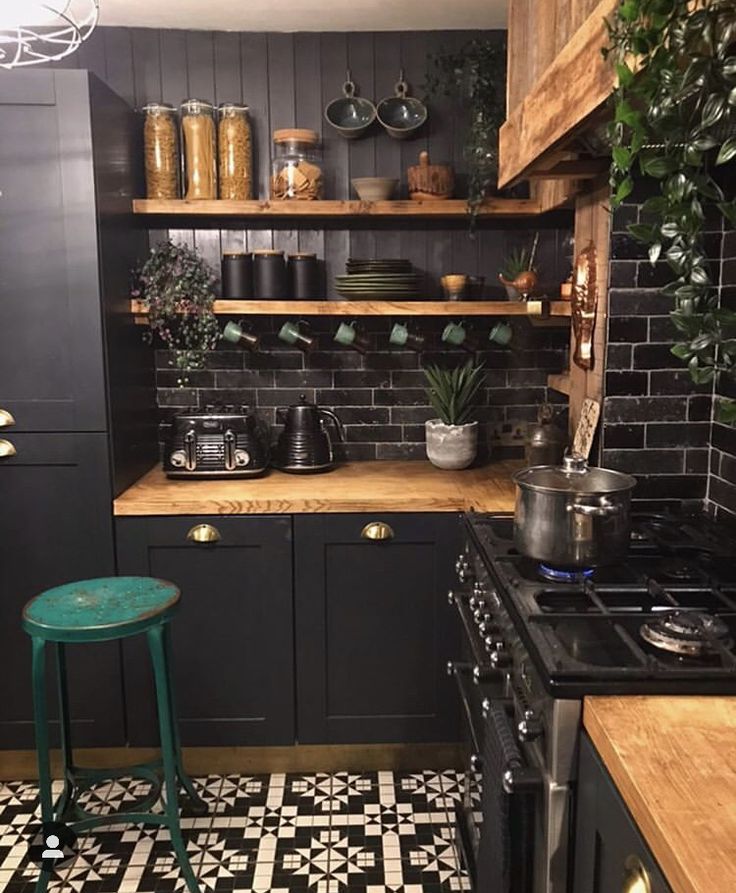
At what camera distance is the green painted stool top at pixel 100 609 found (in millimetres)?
2078

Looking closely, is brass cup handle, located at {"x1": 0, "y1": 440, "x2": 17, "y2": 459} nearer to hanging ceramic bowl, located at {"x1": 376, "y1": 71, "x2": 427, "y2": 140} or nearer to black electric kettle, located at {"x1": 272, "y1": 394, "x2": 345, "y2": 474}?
black electric kettle, located at {"x1": 272, "y1": 394, "x2": 345, "y2": 474}

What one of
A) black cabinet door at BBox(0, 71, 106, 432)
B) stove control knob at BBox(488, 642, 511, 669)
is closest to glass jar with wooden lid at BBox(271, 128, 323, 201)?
black cabinet door at BBox(0, 71, 106, 432)

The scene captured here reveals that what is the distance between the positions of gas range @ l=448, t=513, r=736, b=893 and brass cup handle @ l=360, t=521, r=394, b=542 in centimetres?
56

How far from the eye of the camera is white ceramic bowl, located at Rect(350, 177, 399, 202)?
9.55 ft

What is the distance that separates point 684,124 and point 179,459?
6.98 feet

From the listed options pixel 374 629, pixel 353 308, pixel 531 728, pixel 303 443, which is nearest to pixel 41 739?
pixel 374 629

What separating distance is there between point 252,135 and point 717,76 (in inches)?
89.0

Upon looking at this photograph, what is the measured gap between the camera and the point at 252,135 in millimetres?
3068

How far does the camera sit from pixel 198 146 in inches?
115

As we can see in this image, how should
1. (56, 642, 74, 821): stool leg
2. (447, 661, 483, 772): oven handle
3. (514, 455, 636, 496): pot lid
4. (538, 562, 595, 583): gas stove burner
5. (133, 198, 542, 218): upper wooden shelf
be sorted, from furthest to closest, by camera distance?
(133, 198, 542, 218): upper wooden shelf → (56, 642, 74, 821): stool leg → (447, 661, 483, 772): oven handle → (514, 455, 636, 496): pot lid → (538, 562, 595, 583): gas stove burner

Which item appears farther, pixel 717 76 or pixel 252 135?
pixel 252 135

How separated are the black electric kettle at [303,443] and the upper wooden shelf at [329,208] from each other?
2.26 ft

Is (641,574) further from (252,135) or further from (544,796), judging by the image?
(252,135)

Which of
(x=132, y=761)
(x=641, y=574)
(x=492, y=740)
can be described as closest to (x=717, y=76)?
(x=641, y=574)
